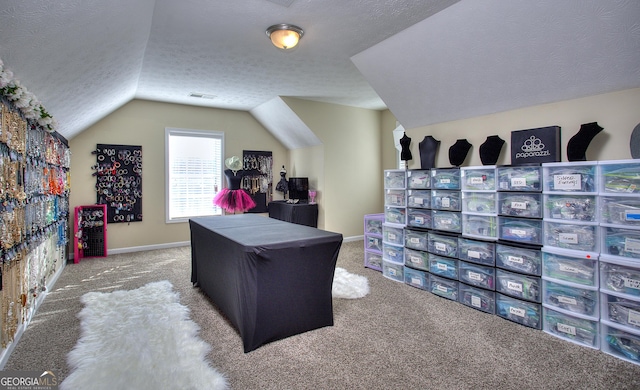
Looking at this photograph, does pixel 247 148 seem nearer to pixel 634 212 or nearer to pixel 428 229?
pixel 428 229

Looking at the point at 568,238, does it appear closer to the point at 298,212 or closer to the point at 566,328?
the point at 566,328

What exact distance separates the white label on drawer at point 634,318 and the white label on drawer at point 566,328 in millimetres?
353

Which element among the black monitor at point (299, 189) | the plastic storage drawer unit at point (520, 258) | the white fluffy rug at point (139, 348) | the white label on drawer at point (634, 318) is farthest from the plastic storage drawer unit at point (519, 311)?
the black monitor at point (299, 189)

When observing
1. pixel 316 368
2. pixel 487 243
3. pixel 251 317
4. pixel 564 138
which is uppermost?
pixel 564 138

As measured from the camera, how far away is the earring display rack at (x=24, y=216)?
84.2 inches

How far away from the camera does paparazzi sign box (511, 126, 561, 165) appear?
8.77ft

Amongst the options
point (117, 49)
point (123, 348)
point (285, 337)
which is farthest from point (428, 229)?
point (117, 49)

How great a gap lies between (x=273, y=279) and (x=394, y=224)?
2007mm

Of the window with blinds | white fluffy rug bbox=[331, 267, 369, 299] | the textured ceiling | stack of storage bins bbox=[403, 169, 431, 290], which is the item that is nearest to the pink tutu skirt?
the window with blinds

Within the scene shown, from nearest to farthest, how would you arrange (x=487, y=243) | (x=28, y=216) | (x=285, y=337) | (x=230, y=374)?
(x=230, y=374) → (x=285, y=337) → (x=28, y=216) → (x=487, y=243)

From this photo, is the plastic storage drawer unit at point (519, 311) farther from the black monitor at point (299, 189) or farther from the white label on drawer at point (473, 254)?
the black monitor at point (299, 189)

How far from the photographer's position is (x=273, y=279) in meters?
2.39

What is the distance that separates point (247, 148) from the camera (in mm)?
6652

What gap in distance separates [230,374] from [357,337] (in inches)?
38.4
